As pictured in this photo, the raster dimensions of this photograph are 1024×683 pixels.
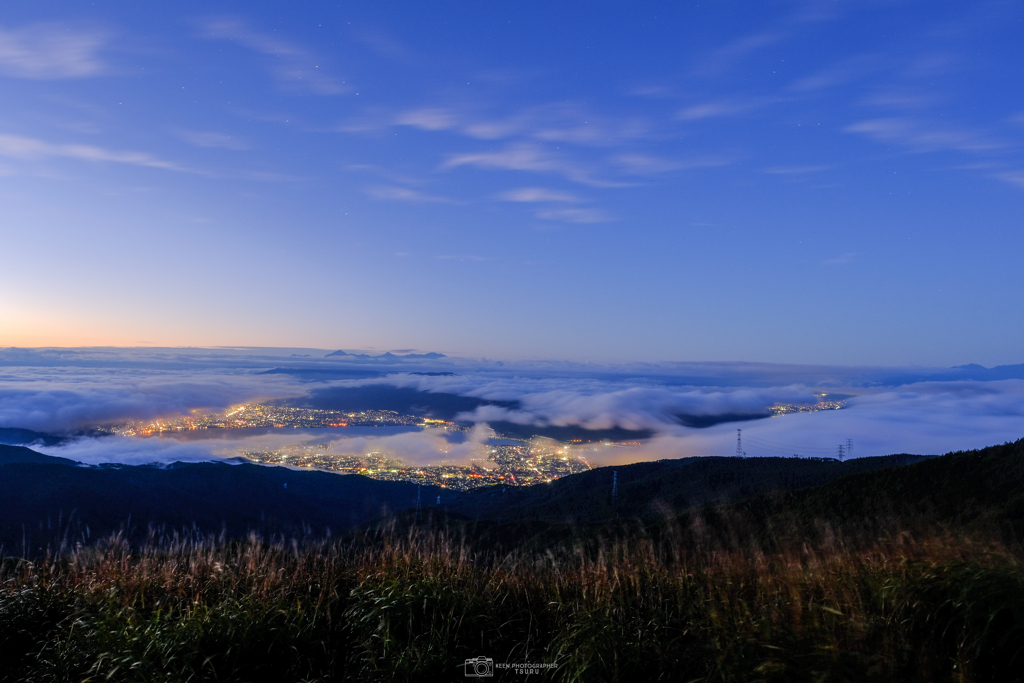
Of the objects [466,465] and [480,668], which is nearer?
[480,668]

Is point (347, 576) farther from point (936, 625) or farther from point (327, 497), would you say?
point (327, 497)

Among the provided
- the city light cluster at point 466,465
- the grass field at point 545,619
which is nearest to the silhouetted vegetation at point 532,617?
the grass field at point 545,619

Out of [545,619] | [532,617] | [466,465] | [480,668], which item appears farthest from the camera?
[466,465]

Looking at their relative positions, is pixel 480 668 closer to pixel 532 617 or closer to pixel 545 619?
pixel 532 617

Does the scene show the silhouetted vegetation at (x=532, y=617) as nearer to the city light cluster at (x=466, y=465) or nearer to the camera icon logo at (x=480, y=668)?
the camera icon logo at (x=480, y=668)

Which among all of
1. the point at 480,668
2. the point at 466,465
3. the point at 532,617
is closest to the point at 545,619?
the point at 532,617

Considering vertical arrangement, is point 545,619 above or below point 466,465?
above

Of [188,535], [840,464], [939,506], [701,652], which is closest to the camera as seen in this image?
[701,652]

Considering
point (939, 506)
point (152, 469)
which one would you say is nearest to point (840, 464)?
point (939, 506)
